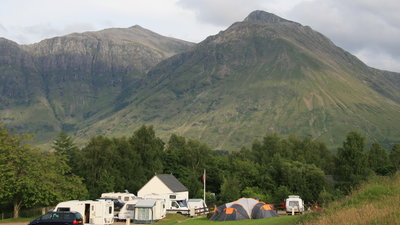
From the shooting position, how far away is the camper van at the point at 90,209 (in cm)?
4219

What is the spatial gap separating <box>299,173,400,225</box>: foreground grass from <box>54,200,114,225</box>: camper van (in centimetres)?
2686

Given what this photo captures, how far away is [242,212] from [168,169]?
195 feet

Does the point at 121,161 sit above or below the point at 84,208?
above

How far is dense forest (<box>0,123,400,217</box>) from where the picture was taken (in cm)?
5616

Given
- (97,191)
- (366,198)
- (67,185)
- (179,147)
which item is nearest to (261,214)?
(366,198)

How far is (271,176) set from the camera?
3410 inches

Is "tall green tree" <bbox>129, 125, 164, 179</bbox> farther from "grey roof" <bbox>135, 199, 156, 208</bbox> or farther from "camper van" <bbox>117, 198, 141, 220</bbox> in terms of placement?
"grey roof" <bbox>135, 199, 156, 208</bbox>

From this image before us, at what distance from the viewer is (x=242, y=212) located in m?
42.3

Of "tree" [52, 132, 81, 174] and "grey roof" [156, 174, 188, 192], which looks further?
"tree" [52, 132, 81, 174]

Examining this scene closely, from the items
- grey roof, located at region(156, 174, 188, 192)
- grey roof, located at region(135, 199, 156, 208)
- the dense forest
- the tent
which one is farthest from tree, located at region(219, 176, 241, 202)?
the tent

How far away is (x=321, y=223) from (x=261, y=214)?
2356 centimetres

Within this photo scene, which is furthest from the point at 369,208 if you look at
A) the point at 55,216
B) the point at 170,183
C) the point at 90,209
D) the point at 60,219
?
the point at 170,183

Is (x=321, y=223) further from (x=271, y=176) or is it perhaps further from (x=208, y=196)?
(x=271, y=176)

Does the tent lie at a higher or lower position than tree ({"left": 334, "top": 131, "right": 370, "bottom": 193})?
lower
